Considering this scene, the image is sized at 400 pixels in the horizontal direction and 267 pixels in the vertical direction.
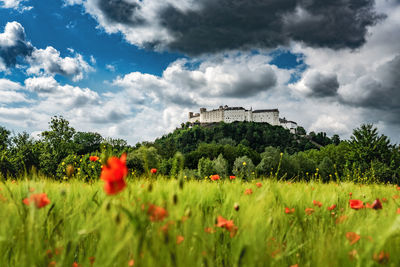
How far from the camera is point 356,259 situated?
1470 mm

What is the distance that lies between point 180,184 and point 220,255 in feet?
2.99

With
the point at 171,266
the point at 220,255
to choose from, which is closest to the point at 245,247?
the point at 171,266

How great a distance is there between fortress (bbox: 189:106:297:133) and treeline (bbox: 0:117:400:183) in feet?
31.3

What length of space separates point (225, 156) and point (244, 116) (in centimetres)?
6478

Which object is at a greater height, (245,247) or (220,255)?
(245,247)

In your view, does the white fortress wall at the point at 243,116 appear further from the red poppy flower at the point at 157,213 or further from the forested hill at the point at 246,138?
the red poppy flower at the point at 157,213

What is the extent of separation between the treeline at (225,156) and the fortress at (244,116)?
954 cm

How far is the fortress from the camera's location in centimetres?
Answer: 12044

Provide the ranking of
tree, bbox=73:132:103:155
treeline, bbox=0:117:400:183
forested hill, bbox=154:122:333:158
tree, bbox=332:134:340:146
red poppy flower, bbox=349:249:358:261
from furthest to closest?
tree, bbox=332:134:340:146 < forested hill, bbox=154:122:333:158 < tree, bbox=73:132:103:155 < treeline, bbox=0:117:400:183 < red poppy flower, bbox=349:249:358:261

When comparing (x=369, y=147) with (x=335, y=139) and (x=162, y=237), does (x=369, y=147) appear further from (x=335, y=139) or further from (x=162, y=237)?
(x=335, y=139)

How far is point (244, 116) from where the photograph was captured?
123312 millimetres

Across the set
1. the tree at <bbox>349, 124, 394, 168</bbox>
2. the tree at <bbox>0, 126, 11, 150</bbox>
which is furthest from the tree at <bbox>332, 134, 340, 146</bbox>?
the tree at <bbox>0, 126, 11, 150</bbox>

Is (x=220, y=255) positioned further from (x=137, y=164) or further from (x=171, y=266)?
(x=137, y=164)

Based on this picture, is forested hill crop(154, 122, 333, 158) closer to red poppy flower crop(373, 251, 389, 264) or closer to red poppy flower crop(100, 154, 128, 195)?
red poppy flower crop(373, 251, 389, 264)
